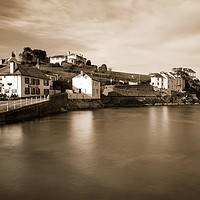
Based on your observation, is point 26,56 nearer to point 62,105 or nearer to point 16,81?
point 62,105

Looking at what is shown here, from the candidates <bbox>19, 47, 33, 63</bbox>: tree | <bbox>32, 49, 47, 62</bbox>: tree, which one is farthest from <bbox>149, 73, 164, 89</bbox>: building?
<bbox>19, 47, 33, 63</bbox>: tree

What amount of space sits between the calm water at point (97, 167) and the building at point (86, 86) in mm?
35099

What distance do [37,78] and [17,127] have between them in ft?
71.7

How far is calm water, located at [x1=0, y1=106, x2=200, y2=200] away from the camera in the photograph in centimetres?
1014

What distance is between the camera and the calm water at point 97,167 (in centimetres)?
1014

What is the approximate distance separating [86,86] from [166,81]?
162 ft

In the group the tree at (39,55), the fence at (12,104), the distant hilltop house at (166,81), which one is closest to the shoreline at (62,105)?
the fence at (12,104)

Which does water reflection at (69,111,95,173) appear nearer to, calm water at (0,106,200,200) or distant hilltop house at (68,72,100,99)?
calm water at (0,106,200,200)

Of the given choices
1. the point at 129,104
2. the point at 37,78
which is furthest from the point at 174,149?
the point at 129,104

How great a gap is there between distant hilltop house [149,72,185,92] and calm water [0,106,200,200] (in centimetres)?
7496

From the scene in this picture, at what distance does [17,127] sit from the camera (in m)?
25.1

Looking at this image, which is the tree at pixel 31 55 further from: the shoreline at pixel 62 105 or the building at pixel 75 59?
the shoreline at pixel 62 105

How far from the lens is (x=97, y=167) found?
13492 millimetres

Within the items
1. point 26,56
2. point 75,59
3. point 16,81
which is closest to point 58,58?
point 75,59
